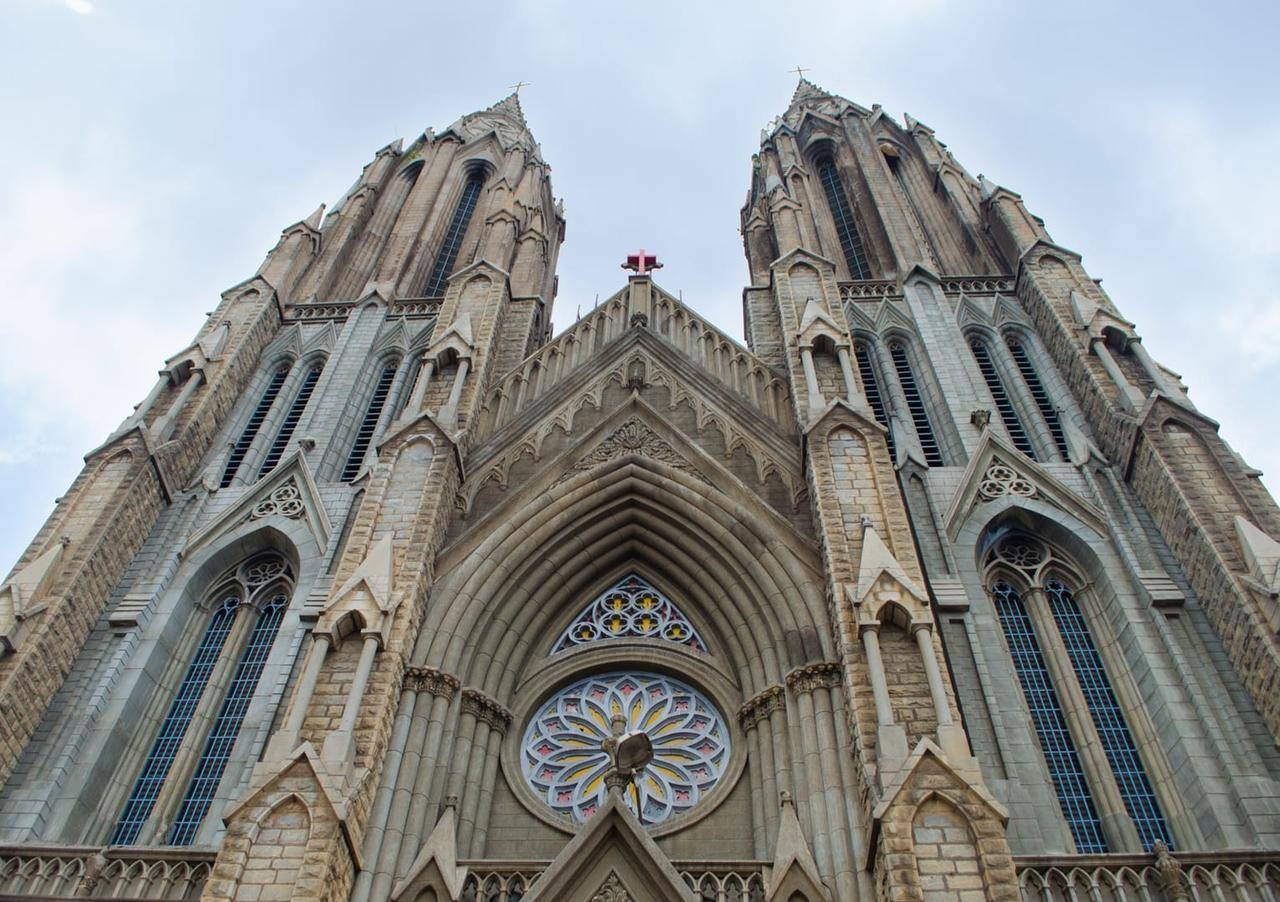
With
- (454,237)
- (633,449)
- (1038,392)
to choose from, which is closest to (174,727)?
(633,449)

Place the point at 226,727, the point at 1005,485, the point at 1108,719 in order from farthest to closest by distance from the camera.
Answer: the point at 1005,485 < the point at 226,727 < the point at 1108,719

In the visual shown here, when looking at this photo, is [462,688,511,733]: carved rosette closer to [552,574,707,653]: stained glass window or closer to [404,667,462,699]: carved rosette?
[404,667,462,699]: carved rosette

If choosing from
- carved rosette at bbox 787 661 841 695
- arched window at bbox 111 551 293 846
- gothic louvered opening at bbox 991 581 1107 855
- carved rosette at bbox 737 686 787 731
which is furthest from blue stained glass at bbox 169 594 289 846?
gothic louvered opening at bbox 991 581 1107 855

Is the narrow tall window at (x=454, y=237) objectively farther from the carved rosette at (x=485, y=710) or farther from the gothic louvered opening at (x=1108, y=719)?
the gothic louvered opening at (x=1108, y=719)

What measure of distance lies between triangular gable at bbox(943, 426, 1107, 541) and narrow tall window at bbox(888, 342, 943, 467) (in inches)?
34.9

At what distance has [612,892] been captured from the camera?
11.2m

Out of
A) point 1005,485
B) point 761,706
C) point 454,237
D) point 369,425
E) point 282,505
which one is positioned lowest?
point 761,706

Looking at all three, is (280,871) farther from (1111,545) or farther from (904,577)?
(1111,545)

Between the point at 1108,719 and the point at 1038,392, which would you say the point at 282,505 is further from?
the point at 1038,392

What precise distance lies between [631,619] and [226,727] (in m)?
5.73

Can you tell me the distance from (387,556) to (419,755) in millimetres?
2530

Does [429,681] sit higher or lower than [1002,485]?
lower

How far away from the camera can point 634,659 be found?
1486 centimetres

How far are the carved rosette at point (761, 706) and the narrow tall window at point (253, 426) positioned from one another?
33.2 feet
